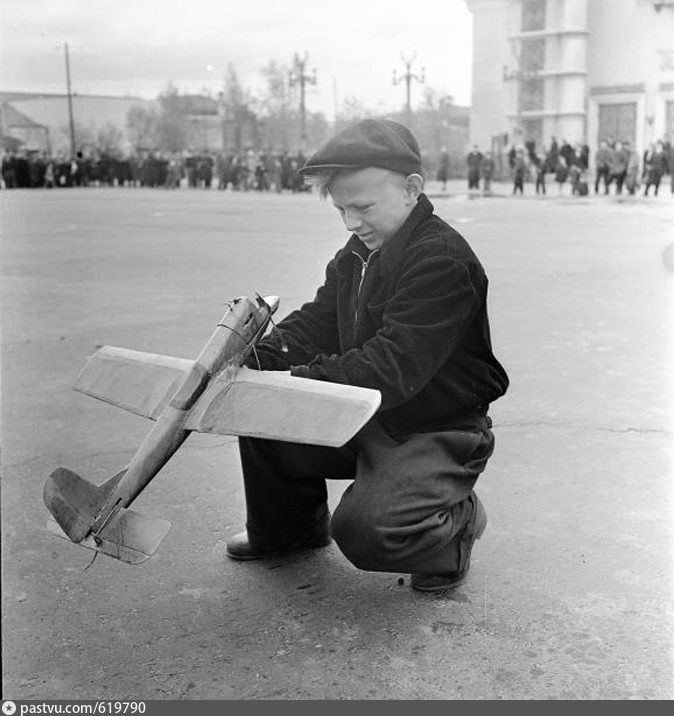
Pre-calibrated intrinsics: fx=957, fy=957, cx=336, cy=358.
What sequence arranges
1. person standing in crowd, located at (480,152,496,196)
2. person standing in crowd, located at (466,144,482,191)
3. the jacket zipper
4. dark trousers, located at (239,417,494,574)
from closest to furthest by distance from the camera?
1. dark trousers, located at (239,417,494,574)
2. the jacket zipper
3. person standing in crowd, located at (466,144,482,191)
4. person standing in crowd, located at (480,152,496,196)

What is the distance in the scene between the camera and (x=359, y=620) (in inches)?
91.6

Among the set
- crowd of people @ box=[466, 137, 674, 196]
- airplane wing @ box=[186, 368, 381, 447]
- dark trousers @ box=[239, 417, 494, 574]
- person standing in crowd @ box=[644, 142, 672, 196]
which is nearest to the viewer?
airplane wing @ box=[186, 368, 381, 447]

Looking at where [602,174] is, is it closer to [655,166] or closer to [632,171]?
[632,171]

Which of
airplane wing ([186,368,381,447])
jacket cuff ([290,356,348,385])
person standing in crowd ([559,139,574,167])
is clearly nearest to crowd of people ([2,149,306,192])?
person standing in crowd ([559,139,574,167])

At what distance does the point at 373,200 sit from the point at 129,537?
0.98 m

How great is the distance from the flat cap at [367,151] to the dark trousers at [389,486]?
639 millimetres

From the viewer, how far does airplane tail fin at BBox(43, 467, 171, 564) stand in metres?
2.12

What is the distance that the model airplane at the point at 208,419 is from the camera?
1999mm

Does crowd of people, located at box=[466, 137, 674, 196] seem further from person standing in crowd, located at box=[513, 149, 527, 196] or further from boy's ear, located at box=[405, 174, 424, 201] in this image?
boy's ear, located at box=[405, 174, 424, 201]

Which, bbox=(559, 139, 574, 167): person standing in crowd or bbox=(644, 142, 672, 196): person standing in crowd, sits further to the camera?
bbox=(559, 139, 574, 167): person standing in crowd

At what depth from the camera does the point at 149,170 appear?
3741 cm

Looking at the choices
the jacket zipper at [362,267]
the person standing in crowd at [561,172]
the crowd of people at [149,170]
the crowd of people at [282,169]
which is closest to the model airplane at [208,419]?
the jacket zipper at [362,267]

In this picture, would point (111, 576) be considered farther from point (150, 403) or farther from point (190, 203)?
point (190, 203)

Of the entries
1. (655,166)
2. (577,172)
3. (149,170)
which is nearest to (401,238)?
(655,166)
